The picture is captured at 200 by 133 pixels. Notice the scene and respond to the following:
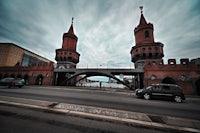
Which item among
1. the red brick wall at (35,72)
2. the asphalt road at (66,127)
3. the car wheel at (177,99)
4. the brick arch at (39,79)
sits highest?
the red brick wall at (35,72)

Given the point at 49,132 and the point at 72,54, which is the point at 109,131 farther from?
the point at 72,54

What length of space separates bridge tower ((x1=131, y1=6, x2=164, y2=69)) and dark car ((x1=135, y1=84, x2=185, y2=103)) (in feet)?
70.4

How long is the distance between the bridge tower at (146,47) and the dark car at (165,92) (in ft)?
70.4

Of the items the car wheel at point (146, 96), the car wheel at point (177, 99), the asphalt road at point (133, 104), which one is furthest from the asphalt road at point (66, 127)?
the car wheel at point (177, 99)

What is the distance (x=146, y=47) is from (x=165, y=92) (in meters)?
23.9

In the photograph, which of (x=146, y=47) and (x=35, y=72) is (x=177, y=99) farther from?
(x=35, y=72)

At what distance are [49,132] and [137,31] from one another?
127ft

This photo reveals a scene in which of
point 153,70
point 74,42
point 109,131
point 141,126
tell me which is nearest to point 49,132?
point 109,131

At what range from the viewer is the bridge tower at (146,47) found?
1183 inches

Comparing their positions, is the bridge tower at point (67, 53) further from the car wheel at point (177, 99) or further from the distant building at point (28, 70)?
the car wheel at point (177, 99)

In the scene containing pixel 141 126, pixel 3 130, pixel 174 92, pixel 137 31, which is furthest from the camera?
pixel 137 31

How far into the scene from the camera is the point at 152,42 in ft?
102

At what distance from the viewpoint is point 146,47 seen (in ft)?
101

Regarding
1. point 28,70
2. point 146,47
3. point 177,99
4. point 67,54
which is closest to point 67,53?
point 67,54
